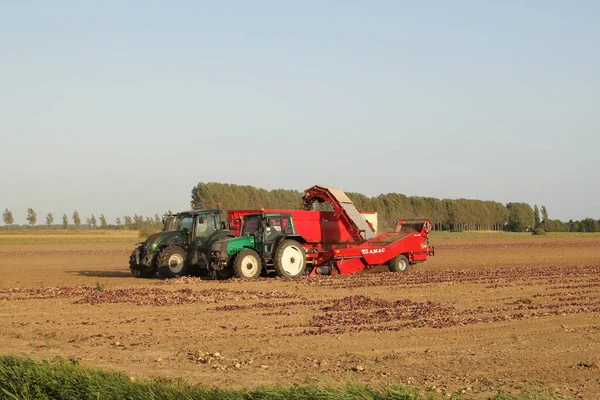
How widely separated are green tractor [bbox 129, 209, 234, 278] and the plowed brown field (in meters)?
1.57

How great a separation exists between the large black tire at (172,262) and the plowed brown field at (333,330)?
60.5 inches

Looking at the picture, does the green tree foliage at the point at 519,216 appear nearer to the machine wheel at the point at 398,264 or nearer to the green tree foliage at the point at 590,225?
the green tree foliage at the point at 590,225

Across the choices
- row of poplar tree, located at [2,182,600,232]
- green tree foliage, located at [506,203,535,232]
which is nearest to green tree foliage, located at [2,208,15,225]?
row of poplar tree, located at [2,182,600,232]

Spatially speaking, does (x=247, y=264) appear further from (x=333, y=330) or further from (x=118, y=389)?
(x=118, y=389)

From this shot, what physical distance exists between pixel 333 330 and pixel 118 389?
20.3 feet

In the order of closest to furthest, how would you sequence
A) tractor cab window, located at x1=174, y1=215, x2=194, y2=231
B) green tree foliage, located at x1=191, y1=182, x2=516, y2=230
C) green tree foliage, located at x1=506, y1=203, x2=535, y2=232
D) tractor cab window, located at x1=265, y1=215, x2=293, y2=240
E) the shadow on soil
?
tractor cab window, located at x1=265, y1=215, x2=293, y2=240 → tractor cab window, located at x1=174, y1=215, x2=194, y2=231 → the shadow on soil → green tree foliage, located at x1=191, y1=182, x2=516, y2=230 → green tree foliage, located at x1=506, y1=203, x2=535, y2=232

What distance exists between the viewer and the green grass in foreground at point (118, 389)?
21.5ft

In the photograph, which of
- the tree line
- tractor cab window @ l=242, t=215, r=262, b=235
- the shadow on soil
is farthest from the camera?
the tree line

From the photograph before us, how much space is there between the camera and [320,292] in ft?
62.1

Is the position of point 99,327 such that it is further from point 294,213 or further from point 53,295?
point 294,213

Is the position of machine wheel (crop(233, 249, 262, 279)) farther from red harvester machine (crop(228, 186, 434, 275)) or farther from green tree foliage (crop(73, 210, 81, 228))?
green tree foliage (crop(73, 210, 81, 228))

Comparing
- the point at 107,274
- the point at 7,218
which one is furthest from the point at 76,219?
the point at 107,274

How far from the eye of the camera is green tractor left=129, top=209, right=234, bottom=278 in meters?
23.3

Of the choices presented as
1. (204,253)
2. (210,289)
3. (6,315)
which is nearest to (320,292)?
(210,289)
